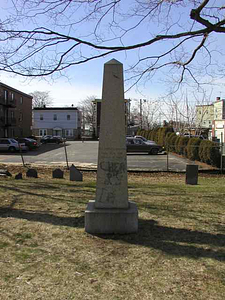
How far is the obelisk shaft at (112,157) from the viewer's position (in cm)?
453

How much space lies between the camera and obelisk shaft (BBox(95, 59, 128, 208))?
4.53 meters

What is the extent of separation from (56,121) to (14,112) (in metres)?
21.9

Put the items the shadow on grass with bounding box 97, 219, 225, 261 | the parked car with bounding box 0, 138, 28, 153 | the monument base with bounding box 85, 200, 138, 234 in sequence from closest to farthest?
the shadow on grass with bounding box 97, 219, 225, 261, the monument base with bounding box 85, 200, 138, 234, the parked car with bounding box 0, 138, 28, 153

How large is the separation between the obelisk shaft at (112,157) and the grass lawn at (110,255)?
21.7 inches

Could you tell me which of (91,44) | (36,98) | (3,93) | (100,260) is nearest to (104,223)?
(100,260)

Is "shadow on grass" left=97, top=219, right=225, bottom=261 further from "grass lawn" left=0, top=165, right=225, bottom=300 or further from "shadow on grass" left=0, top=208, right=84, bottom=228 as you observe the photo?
"shadow on grass" left=0, top=208, right=84, bottom=228

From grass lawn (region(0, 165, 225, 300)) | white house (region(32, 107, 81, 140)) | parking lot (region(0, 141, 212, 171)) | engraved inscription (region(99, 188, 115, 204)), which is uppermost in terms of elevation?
white house (region(32, 107, 81, 140))

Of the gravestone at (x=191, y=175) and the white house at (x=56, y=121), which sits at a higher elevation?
Answer: the white house at (x=56, y=121)

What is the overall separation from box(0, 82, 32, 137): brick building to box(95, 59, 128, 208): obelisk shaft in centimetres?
3985

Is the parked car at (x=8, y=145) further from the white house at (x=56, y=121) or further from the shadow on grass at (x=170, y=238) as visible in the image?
the white house at (x=56, y=121)

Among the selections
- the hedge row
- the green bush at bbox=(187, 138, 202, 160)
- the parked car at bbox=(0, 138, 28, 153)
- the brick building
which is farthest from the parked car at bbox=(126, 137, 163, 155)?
the brick building

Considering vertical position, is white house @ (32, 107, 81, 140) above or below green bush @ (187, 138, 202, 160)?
above

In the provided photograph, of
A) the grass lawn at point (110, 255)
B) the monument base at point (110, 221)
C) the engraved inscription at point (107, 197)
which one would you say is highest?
the engraved inscription at point (107, 197)

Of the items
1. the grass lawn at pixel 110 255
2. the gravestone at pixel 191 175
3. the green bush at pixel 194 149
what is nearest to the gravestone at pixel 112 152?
the grass lawn at pixel 110 255
